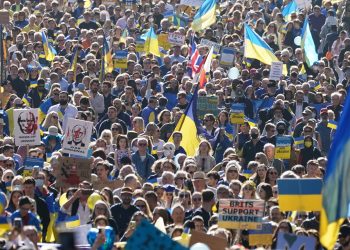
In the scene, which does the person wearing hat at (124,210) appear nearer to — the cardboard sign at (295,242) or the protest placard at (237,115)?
the cardboard sign at (295,242)

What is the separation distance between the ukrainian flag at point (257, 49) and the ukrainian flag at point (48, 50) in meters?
3.44

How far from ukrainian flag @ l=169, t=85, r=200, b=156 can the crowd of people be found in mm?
220

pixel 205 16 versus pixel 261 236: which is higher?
pixel 205 16

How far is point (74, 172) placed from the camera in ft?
65.5

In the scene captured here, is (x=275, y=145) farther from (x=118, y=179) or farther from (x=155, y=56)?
(x=155, y=56)

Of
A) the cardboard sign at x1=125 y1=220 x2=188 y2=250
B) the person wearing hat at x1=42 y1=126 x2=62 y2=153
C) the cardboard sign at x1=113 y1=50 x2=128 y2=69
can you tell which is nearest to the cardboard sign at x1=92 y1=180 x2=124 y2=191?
the person wearing hat at x1=42 y1=126 x2=62 y2=153

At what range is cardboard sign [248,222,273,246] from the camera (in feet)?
54.6

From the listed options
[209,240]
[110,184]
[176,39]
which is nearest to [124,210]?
[110,184]

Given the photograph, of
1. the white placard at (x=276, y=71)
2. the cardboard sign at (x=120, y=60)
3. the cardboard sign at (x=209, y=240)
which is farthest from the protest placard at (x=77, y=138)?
the cardboard sign at (x=120, y=60)

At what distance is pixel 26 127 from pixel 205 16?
11.3 m

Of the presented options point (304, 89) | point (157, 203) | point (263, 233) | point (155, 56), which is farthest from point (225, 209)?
point (155, 56)

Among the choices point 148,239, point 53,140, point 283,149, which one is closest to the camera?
point 148,239

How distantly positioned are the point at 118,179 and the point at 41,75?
27.5 feet

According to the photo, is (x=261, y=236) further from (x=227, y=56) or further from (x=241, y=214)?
(x=227, y=56)
